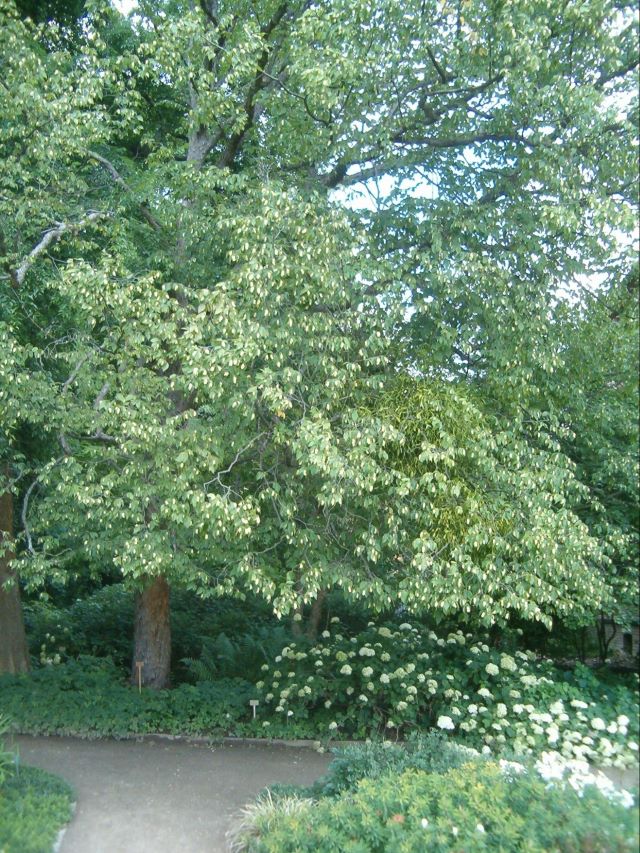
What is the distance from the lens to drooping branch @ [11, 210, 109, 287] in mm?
7830

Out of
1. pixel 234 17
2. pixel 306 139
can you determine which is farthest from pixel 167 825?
pixel 234 17

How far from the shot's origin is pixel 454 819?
17.4ft

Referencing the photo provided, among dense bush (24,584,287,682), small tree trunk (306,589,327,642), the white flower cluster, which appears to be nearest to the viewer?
the white flower cluster

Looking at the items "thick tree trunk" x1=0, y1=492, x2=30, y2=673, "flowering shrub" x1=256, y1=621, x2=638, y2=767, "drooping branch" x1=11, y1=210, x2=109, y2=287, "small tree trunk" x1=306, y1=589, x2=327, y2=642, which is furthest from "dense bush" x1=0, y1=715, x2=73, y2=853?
"small tree trunk" x1=306, y1=589, x2=327, y2=642

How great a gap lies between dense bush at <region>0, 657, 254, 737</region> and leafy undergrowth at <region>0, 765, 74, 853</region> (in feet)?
6.08

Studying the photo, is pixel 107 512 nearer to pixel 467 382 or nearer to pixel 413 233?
pixel 467 382

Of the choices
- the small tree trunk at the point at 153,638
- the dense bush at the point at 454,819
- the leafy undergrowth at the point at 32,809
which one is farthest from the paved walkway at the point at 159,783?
the small tree trunk at the point at 153,638

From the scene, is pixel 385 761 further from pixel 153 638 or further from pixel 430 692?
pixel 153 638

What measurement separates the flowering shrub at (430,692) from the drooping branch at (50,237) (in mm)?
5119

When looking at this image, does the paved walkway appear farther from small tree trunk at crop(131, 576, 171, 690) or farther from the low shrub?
small tree trunk at crop(131, 576, 171, 690)

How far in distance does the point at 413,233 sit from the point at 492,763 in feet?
15.8

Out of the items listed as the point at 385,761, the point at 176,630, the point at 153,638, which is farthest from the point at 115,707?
the point at 385,761

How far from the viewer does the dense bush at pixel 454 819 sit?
4.73 metres

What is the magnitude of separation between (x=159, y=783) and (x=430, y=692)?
277cm
